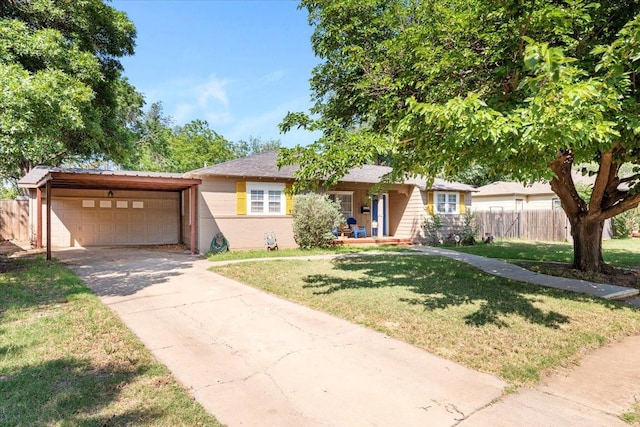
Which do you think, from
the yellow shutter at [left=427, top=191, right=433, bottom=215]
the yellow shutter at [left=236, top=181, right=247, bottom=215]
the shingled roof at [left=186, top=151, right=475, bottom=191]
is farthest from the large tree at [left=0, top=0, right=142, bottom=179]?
the yellow shutter at [left=427, top=191, right=433, bottom=215]

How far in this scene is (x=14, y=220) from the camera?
17.5m

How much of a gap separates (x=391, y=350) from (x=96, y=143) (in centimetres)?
1086

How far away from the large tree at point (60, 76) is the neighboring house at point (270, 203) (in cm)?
344

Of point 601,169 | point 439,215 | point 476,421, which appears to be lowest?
point 476,421

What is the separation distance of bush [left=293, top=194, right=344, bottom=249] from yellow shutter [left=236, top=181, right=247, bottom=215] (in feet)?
6.08

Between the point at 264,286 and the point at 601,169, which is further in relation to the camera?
the point at 601,169

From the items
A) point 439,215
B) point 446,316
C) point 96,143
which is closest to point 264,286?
point 446,316

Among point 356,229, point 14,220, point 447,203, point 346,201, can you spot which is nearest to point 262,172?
point 346,201

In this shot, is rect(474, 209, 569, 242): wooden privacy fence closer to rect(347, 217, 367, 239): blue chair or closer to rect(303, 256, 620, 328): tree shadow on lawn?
rect(347, 217, 367, 239): blue chair

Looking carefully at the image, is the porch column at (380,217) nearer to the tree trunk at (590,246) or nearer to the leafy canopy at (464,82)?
the leafy canopy at (464,82)

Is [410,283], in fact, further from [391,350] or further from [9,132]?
[9,132]

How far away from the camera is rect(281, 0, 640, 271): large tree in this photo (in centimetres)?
396

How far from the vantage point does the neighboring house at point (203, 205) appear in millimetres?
13008

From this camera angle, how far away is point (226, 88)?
26.1 m
